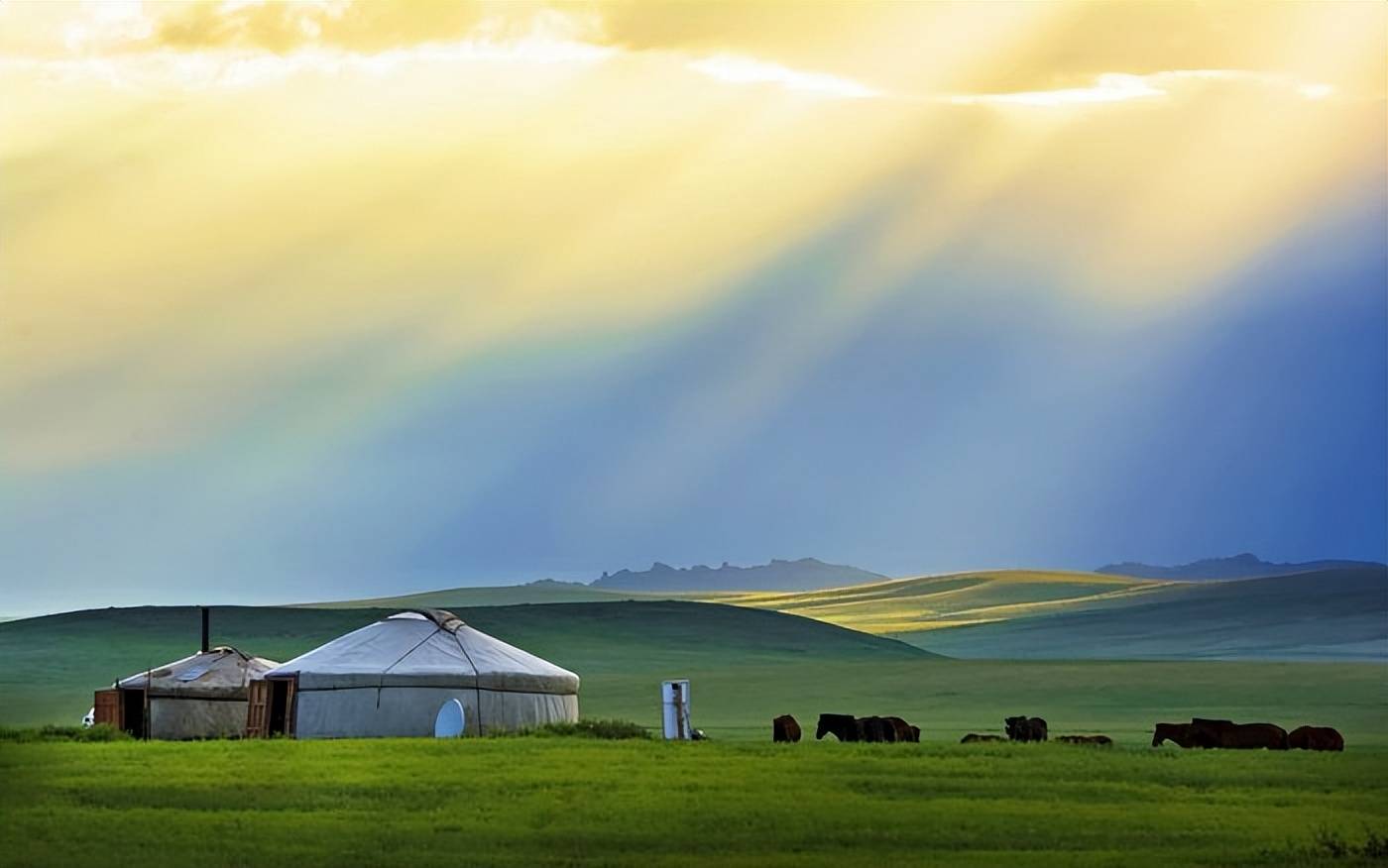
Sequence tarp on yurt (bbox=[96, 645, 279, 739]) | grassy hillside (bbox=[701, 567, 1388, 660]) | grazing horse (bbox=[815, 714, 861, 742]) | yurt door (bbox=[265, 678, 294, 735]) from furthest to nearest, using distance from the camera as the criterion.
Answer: grassy hillside (bbox=[701, 567, 1388, 660]) < tarp on yurt (bbox=[96, 645, 279, 739]) < grazing horse (bbox=[815, 714, 861, 742]) < yurt door (bbox=[265, 678, 294, 735])

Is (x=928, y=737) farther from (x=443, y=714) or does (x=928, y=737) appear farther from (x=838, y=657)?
(x=838, y=657)

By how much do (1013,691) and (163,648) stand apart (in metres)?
41.1

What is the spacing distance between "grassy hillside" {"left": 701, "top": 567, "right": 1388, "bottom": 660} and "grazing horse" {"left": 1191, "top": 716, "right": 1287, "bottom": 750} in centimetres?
7994

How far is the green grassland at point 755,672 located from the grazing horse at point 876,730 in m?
10.3

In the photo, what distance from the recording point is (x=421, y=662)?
39031 mm

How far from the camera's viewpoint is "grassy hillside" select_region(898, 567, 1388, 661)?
124750mm

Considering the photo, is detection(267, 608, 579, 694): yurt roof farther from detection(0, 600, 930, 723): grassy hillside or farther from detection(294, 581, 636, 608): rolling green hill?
detection(294, 581, 636, 608): rolling green hill

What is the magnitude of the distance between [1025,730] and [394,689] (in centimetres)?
1148

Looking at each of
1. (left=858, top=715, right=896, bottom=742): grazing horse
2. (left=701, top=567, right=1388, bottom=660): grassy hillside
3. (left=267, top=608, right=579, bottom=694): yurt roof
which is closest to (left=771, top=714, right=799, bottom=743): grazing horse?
(left=858, top=715, right=896, bottom=742): grazing horse

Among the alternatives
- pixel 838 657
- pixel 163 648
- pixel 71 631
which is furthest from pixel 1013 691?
pixel 71 631

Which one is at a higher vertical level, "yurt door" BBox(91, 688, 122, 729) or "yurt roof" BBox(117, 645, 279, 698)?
"yurt roof" BBox(117, 645, 279, 698)

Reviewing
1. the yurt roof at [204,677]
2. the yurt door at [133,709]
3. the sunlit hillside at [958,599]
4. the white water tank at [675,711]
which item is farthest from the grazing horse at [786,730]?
the sunlit hillside at [958,599]

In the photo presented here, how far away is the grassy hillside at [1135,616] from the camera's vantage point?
126875 millimetres

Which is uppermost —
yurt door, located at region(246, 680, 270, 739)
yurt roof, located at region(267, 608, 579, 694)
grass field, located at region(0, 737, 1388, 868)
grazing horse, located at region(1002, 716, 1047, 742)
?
yurt roof, located at region(267, 608, 579, 694)
